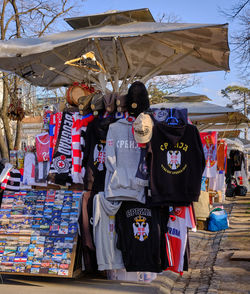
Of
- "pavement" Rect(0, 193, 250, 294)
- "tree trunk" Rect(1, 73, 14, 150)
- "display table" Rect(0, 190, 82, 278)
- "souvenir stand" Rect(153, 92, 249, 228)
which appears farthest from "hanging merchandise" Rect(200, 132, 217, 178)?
"tree trunk" Rect(1, 73, 14, 150)

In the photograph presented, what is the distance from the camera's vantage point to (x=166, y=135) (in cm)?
445

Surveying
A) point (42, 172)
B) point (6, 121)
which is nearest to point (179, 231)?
point (42, 172)

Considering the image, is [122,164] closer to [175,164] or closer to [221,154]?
[175,164]

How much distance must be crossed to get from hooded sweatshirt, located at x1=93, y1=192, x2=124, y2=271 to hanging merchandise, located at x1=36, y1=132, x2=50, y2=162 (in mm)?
1202

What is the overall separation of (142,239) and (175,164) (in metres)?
1.00

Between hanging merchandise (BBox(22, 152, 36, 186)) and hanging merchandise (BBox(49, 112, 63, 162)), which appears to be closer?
hanging merchandise (BBox(49, 112, 63, 162))

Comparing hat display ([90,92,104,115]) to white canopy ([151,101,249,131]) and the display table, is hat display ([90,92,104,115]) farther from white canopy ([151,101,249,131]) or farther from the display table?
white canopy ([151,101,249,131])

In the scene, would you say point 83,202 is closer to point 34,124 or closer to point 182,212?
point 182,212

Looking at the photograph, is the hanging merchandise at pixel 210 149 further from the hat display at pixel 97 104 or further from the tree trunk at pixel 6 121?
the tree trunk at pixel 6 121

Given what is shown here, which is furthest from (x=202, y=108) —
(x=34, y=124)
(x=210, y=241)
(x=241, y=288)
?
(x=34, y=124)

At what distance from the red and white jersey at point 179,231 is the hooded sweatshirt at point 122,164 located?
0.47 m

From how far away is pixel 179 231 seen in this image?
453 centimetres

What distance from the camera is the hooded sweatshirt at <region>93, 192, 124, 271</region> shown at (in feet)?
15.0

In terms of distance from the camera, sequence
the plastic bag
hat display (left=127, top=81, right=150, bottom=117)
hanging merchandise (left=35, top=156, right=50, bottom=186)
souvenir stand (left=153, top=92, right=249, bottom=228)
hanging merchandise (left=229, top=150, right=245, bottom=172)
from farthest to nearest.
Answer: hanging merchandise (left=229, top=150, right=245, bottom=172) < the plastic bag < souvenir stand (left=153, top=92, right=249, bottom=228) < hanging merchandise (left=35, top=156, right=50, bottom=186) < hat display (left=127, top=81, right=150, bottom=117)
